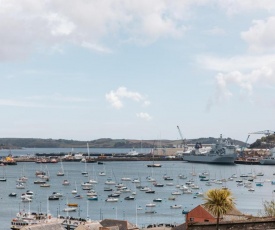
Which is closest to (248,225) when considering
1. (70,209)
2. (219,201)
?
(219,201)

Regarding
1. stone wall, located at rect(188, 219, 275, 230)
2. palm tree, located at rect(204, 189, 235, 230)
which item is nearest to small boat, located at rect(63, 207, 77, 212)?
palm tree, located at rect(204, 189, 235, 230)

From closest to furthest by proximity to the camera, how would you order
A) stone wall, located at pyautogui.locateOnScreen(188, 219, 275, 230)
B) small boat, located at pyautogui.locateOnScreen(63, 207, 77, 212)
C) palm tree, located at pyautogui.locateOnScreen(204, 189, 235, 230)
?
stone wall, located at pyautogui.locateOnScreen(188, 219, 275, 230), palm tree, located at pyautogui.locateOnScreen(204, 189, 235, 230), small boat, located at pyautogui.locateOnScreen(63, 207, 77, 212)

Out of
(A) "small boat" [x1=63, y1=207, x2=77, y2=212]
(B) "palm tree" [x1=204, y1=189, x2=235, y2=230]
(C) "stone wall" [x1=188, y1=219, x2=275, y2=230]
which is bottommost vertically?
(A) "small boat" [x1=63, y1=207, x2=77, y2=212]

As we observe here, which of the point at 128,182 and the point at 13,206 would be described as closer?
the point at 13,206

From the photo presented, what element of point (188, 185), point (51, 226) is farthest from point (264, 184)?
point (51, 226)

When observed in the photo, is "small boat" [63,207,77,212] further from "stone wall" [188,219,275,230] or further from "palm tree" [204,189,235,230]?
"stone wall" [188,219,275,230]

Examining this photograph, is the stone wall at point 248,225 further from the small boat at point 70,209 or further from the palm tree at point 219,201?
the small boat at point 70,209

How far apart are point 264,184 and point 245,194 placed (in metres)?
27.7

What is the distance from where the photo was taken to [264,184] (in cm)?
15925

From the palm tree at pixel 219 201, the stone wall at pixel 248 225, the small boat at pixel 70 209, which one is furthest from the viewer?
the small boat at pixel 70 209

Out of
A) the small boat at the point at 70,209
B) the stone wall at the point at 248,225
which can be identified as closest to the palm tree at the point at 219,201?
the stone wall at the point at 248,225

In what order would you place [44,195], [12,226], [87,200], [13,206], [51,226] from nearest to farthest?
[51,226] → [12,226] → [13,206] → [87,200] → [44,195]

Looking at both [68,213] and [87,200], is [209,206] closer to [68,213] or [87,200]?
[68,213]

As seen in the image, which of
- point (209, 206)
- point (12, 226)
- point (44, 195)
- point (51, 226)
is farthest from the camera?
point (44, 195)
